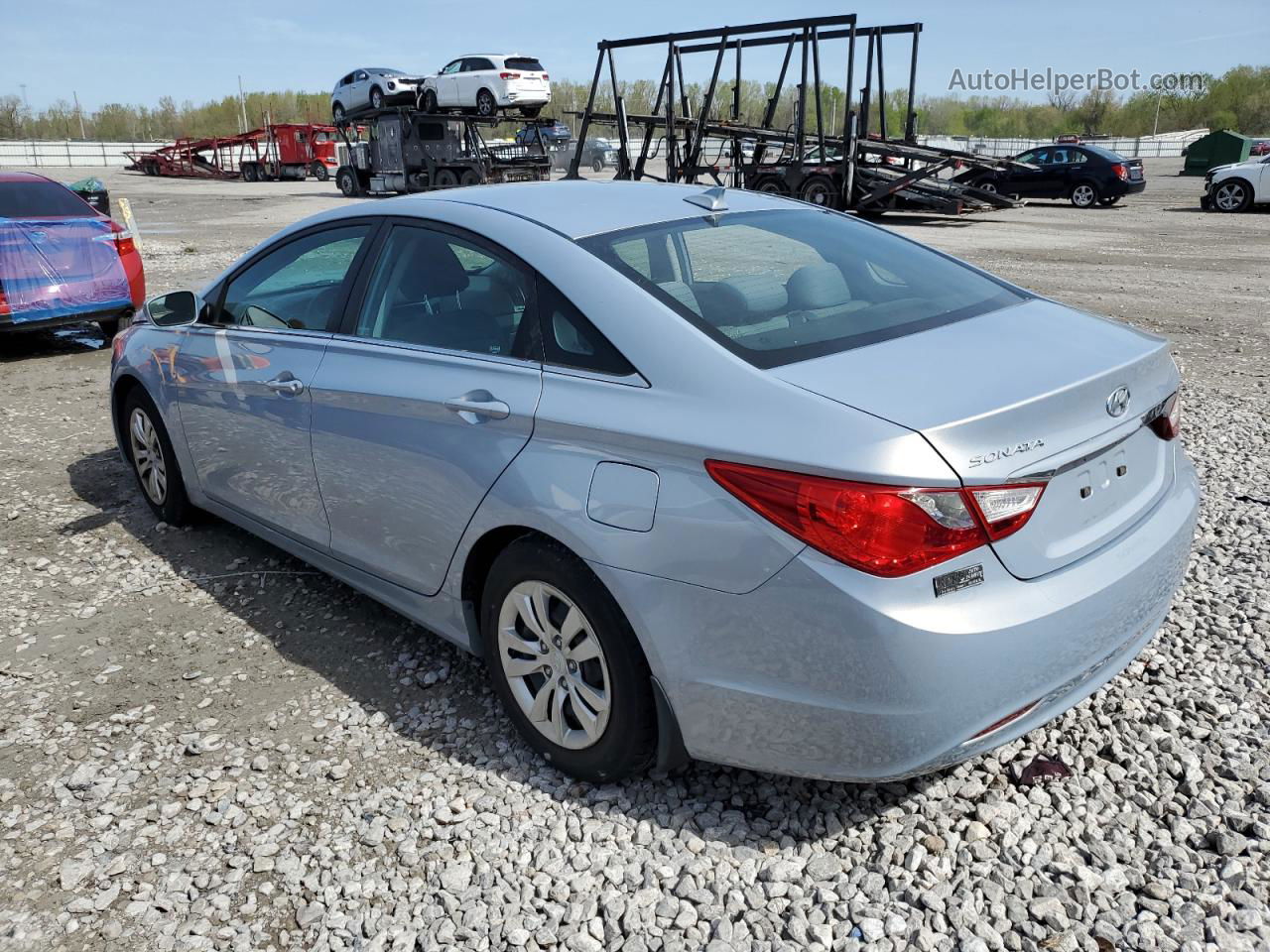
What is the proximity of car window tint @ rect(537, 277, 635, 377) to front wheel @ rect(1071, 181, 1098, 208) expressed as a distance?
25.4m

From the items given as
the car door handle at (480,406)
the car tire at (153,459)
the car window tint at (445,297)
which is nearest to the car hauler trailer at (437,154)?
the car tire at (153,459)

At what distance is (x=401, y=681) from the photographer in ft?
11.2

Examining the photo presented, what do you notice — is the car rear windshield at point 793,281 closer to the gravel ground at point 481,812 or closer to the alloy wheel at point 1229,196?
the gravel ground at point 481,812

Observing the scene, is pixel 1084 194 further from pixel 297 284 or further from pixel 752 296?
pixel 752 296

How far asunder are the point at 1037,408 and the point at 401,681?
2.24 metres

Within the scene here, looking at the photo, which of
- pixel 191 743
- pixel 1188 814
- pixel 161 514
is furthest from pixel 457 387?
pixel 161 514

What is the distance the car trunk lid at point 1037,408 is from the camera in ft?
6.91

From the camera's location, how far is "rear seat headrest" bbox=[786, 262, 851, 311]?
9.18ft

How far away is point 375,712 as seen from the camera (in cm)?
325

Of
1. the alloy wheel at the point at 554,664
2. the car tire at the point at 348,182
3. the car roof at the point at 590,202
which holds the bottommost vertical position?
the alloy wheel at the point at 554,664

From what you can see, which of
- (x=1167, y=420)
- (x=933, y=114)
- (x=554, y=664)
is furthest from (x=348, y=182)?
(x=933, y=114)

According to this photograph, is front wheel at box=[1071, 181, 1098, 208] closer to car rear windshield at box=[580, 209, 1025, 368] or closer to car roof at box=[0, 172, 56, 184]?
car roof at box=[0, 172, 56, 184]

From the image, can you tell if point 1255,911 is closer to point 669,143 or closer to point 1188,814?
point 1188,814

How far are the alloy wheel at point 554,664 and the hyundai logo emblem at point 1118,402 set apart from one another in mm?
1348
